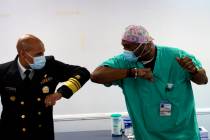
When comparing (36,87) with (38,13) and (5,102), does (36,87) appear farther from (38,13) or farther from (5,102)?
(38,13)

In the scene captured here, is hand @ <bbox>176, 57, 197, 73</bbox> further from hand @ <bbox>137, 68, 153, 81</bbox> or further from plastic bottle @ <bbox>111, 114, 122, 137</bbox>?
plastic bottle @ <bbox>111, 114, 122, 137</bbox>

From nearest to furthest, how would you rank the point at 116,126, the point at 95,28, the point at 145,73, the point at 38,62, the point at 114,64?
the point at 38,62
the point at 145,73
the point at 114,64
the point at 116,126
the point at 95,28

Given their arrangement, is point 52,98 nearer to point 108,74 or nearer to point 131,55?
point 108,74

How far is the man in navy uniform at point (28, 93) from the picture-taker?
174cm

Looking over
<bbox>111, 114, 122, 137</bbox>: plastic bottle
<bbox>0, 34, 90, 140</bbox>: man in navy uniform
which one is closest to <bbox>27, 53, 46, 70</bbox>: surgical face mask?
<bbox>0, 34, 90, 140</bbox>: man in navy uniform

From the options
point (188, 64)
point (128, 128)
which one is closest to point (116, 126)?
point (128, 128)

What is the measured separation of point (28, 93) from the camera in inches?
69.3

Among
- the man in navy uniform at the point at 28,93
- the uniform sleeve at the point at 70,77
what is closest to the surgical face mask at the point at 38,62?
the man in navy uniform at the point at 28,93

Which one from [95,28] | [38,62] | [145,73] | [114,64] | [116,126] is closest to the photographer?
[38,62]

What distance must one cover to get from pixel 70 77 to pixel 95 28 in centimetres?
95

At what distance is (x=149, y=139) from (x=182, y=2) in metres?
1.37

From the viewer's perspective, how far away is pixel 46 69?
1.83m

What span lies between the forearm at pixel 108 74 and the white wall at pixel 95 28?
843 millimetres

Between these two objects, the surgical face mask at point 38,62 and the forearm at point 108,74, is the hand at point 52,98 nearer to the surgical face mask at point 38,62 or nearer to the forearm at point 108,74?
the surgical face mask at point 38,62
